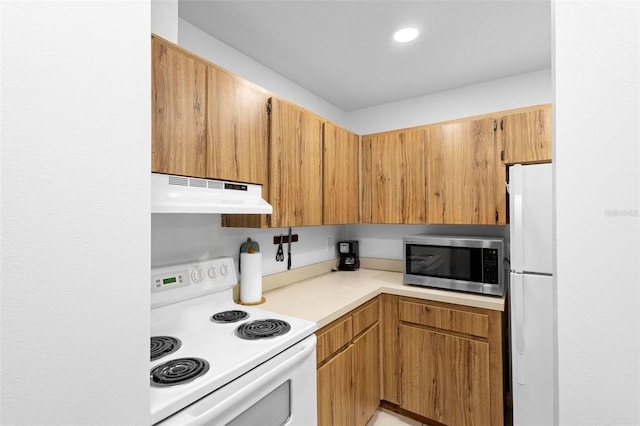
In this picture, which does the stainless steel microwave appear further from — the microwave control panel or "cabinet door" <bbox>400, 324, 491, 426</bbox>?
"cabinet door" <bbox>400, 324, 491, 426</bbox>

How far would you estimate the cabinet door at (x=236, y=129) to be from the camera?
55.4 inches

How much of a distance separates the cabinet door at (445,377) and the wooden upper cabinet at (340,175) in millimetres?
984

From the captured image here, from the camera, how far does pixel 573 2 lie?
590mm

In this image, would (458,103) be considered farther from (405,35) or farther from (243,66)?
(243,66)

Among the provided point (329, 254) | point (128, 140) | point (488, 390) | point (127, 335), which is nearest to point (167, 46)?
point (128, 140)

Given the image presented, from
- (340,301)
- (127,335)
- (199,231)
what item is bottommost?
(340,301)

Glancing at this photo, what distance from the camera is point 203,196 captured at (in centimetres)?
134

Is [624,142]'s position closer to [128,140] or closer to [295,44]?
[128,140]

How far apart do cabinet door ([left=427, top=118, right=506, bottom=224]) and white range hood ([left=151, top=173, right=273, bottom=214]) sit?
1410 millimetres

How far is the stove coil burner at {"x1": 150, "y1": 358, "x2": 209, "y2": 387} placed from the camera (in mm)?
943

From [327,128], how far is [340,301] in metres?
1.26

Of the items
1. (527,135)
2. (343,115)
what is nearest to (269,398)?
(527,135)

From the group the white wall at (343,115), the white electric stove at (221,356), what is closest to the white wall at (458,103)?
the white wall at (343,115)

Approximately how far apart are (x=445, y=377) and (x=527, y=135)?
1.73 metres
